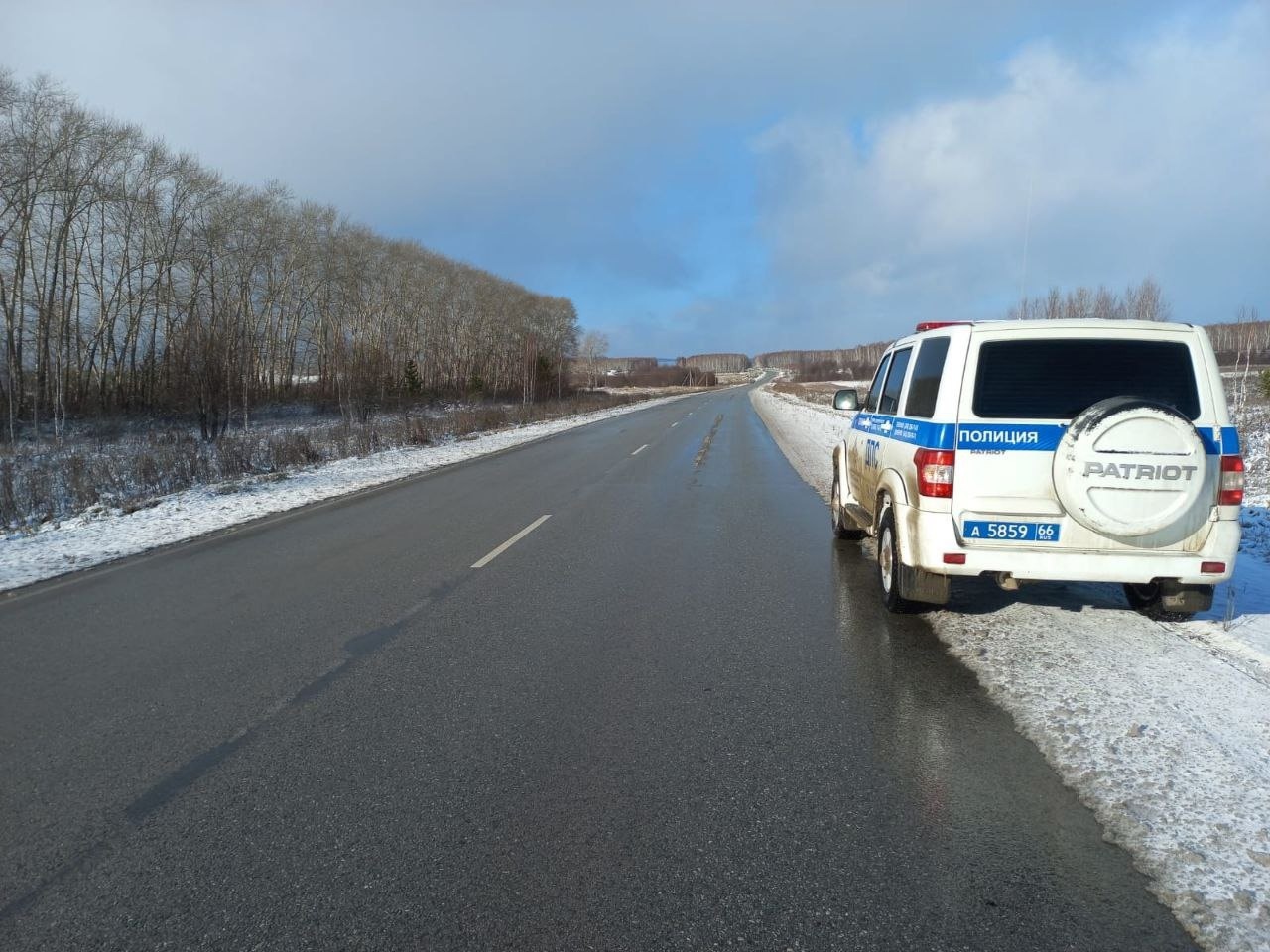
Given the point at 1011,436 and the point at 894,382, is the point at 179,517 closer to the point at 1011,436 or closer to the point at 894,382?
the point at 894,382

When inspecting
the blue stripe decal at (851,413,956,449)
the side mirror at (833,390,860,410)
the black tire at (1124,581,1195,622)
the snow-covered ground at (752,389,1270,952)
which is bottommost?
the snow-covered ground at (752,389,1270,952)

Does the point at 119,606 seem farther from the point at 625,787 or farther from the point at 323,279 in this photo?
the point at 323,279

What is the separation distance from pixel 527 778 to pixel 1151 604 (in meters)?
Answer: 4.95

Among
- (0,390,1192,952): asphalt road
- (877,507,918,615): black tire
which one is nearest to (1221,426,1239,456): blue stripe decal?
(877,507,918,615): black tire

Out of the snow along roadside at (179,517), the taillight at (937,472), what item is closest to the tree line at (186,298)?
the snow along roadside at (179,517)

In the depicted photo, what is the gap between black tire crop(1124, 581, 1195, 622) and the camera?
5402 millimetres

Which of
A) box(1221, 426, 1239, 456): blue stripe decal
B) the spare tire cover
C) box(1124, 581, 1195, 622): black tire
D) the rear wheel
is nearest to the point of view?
the spare tire cover

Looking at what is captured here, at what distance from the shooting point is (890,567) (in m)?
5.87

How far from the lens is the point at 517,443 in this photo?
2412cm

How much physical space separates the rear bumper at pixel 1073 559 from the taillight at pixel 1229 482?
0.46 feet

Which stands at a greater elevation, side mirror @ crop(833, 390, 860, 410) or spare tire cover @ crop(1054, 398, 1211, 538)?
side mirror @ crop(833, 390, 860, 410)

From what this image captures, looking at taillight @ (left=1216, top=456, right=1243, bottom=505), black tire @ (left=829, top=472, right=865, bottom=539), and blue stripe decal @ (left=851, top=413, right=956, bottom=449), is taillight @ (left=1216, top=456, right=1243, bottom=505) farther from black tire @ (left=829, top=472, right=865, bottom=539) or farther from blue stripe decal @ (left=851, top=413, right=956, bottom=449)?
black tire @ (left=829, top=472, right=865, bottom=539)

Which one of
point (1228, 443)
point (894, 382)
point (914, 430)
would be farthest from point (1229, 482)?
point (894, 382)

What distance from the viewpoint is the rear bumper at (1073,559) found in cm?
468
